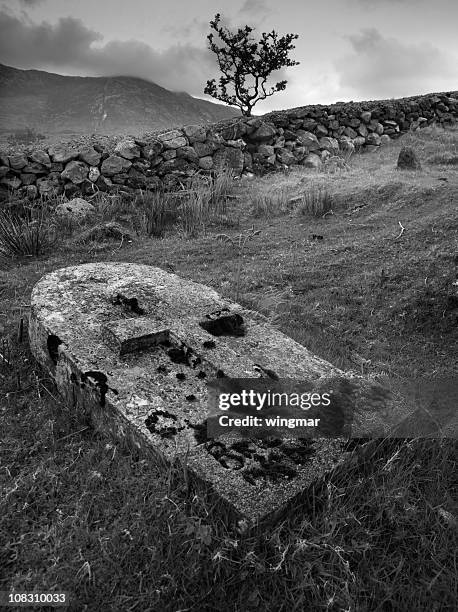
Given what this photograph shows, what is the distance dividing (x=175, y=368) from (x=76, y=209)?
6710 millimetres

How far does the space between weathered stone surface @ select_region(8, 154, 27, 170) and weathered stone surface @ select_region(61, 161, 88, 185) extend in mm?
817

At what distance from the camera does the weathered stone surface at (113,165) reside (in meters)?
10.6

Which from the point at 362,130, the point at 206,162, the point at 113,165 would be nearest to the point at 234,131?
the point at 206,162

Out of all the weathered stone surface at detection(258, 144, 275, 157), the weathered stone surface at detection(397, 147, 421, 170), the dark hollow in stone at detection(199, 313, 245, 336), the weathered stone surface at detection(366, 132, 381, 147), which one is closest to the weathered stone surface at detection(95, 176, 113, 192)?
the weathered stone surface at detection(258, 144, 275, 157)

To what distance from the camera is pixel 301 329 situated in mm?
4340

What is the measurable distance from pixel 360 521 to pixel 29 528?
1430mm

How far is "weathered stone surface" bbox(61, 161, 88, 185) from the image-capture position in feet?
34.1

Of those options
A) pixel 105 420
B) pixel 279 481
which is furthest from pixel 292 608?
pixel 105 420

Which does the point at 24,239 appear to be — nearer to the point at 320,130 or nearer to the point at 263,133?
the point at 263,133

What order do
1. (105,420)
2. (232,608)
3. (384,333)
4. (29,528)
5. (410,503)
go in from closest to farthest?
1. (232,608)
2. (29,528)
3. (410,503)
4. (105,420)
5. (384,333)

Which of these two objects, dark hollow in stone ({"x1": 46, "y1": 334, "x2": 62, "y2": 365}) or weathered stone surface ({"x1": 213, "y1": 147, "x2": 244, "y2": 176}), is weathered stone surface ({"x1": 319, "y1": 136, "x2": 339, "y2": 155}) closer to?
weathered stone surface ({"x1": 213, "y1": 147, "x2": 244, "y2": 176})

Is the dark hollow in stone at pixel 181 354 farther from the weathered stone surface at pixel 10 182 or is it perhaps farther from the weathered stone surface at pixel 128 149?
the weathered stone surface at pixel 128 149

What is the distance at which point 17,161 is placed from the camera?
33.7 feet

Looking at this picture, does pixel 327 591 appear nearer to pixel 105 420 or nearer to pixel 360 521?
pixel 360 521
